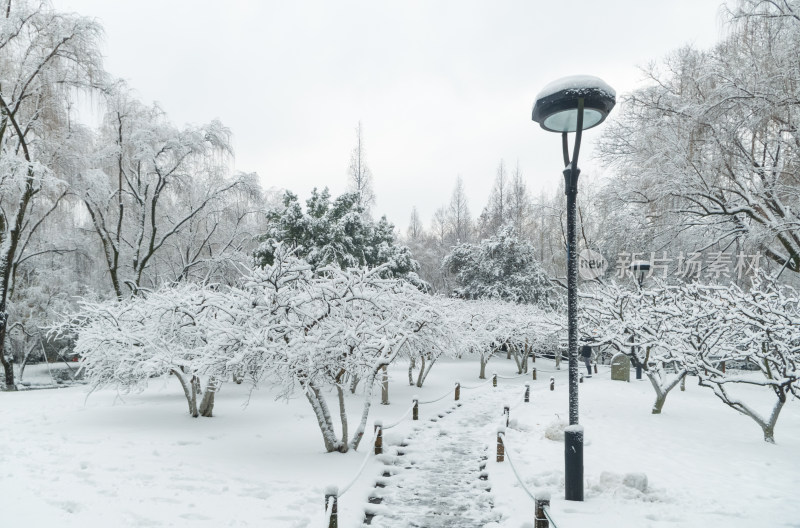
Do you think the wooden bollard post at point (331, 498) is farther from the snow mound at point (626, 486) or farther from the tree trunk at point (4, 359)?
the tree trunk at point (4, 359)

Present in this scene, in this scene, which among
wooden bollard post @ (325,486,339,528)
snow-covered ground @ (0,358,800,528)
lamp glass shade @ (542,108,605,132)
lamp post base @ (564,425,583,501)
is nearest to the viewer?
wooden bollard post @ (325,486,339,528)

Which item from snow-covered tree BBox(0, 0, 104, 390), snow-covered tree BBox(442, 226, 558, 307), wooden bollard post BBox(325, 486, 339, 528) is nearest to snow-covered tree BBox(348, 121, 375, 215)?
snow-covered tree BBox(442, 226, 558, 307)

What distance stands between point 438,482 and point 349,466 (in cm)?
164

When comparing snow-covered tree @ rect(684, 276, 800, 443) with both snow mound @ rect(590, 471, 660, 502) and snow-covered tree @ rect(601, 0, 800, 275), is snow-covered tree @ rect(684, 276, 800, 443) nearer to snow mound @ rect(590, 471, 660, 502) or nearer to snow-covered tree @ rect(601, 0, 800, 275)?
snow-covered tree @ rect(601, 0, 800, 275)

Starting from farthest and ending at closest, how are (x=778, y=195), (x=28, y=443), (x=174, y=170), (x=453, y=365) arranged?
(x=453, y=365) → (x=174, y=170) → (x=778, y=195) → (x=28, y=443)

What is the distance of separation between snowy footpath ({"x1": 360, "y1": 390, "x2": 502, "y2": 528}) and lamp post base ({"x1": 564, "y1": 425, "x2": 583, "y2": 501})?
1.04 metres

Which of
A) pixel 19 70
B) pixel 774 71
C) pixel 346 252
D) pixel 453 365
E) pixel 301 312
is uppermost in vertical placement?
pixel 19 70

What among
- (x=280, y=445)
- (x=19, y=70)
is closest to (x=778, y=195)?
(x=280, y=445)

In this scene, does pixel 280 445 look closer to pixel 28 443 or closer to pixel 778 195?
pixel 28 443

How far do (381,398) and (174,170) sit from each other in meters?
13.3

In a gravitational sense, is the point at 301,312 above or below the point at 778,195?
below

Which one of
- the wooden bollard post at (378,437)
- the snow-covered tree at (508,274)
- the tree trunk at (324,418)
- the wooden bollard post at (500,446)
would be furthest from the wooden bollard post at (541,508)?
the snow-covered tree at (508,274)

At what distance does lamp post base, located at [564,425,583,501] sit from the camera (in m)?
5.99

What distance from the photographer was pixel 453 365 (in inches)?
1182
